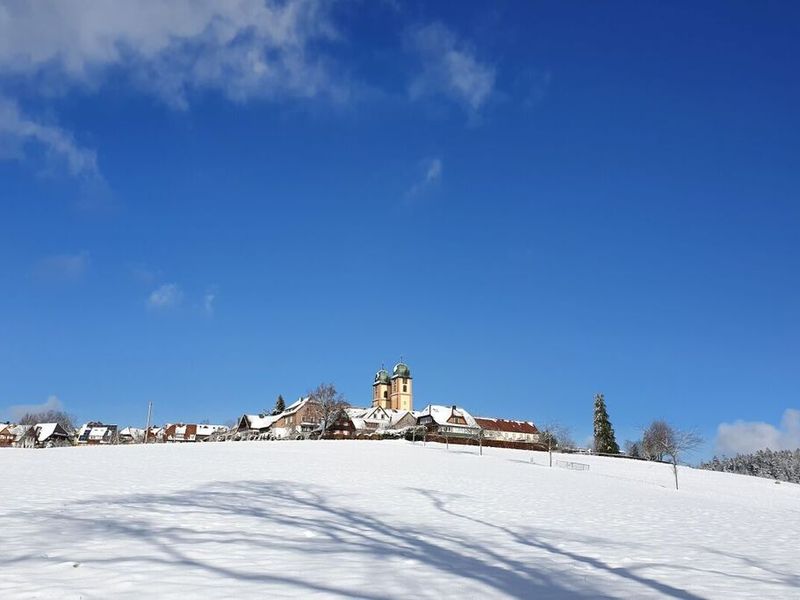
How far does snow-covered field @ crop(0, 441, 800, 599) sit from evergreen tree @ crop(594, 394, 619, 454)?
88.7m

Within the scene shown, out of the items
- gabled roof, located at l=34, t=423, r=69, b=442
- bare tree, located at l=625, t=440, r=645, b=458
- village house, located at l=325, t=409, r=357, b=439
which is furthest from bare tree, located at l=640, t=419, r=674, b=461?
gabled roof, located at l=34, t=423, r=69, b=442

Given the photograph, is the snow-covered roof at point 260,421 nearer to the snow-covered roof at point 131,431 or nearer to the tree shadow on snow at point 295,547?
the snow-covered roof at point 131,431

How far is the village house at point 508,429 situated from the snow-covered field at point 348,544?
10576 cm

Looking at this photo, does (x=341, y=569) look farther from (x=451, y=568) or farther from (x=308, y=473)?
(x=308, y=473)

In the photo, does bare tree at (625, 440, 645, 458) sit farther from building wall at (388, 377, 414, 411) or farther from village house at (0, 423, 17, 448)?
village house at (0, 423, 17, 448)

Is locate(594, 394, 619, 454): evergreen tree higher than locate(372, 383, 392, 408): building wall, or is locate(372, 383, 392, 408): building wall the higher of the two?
locate(372, 383, 392, 408): building wall

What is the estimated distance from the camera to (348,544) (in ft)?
40.2

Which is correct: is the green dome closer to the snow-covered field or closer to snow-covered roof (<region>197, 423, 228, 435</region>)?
snow-covered roof (<region>197, 423, 228, 435</region>)

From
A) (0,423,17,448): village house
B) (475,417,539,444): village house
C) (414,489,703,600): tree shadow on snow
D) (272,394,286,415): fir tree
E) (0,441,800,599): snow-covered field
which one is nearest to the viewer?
(0,441,800,599): snow-covered field

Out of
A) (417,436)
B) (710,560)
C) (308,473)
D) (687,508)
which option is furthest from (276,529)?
(417,436)

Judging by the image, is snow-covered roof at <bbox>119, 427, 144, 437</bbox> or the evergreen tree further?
snow-covered roof at <bbox>119, 427, 144, 437</bbox>

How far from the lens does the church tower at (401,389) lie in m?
163

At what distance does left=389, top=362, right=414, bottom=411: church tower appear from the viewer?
A: 163 meters

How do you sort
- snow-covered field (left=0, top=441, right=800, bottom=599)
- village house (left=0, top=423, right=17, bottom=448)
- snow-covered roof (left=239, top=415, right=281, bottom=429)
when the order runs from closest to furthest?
snow-covered field (left=0, top=441, right=800, bottom=599) → village house (left=0, top=423, right=17, bottom=448) → snow-covered roof (left=239, top=415, right=281, bottom=429)
